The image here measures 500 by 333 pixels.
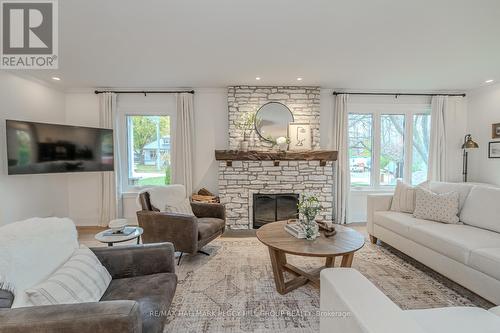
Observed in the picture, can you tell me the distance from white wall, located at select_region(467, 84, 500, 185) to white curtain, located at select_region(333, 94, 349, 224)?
8.00ft

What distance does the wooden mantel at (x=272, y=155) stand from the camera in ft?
14.1

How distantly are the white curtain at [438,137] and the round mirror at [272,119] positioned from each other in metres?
2.78

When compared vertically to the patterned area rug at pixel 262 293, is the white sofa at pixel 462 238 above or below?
above

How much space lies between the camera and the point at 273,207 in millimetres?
4473

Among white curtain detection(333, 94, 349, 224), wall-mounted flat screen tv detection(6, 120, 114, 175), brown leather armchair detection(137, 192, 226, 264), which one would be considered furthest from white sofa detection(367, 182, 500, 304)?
wall-mounted flat screen tv detection(6, 120, 114, 175)

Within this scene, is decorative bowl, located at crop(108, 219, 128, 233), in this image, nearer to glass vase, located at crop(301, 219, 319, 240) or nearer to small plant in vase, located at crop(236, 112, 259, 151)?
glass vase, located at crop(301, 219, 319, 240)

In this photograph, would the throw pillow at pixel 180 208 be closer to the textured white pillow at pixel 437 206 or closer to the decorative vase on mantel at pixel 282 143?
the decorative vase on mantel at pixel 282 143

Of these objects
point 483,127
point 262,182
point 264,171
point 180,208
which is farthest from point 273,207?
point 483,127

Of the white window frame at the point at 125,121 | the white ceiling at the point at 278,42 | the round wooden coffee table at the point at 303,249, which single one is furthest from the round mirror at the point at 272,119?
the round wooden coffee table at the point at 303,249

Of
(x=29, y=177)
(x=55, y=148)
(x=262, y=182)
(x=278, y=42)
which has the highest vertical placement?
(x=278, y=42)

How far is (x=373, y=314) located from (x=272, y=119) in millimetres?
3751

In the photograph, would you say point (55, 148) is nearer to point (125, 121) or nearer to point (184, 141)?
point (125, 121)

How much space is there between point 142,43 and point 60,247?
2.19m

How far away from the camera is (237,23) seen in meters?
2.29
